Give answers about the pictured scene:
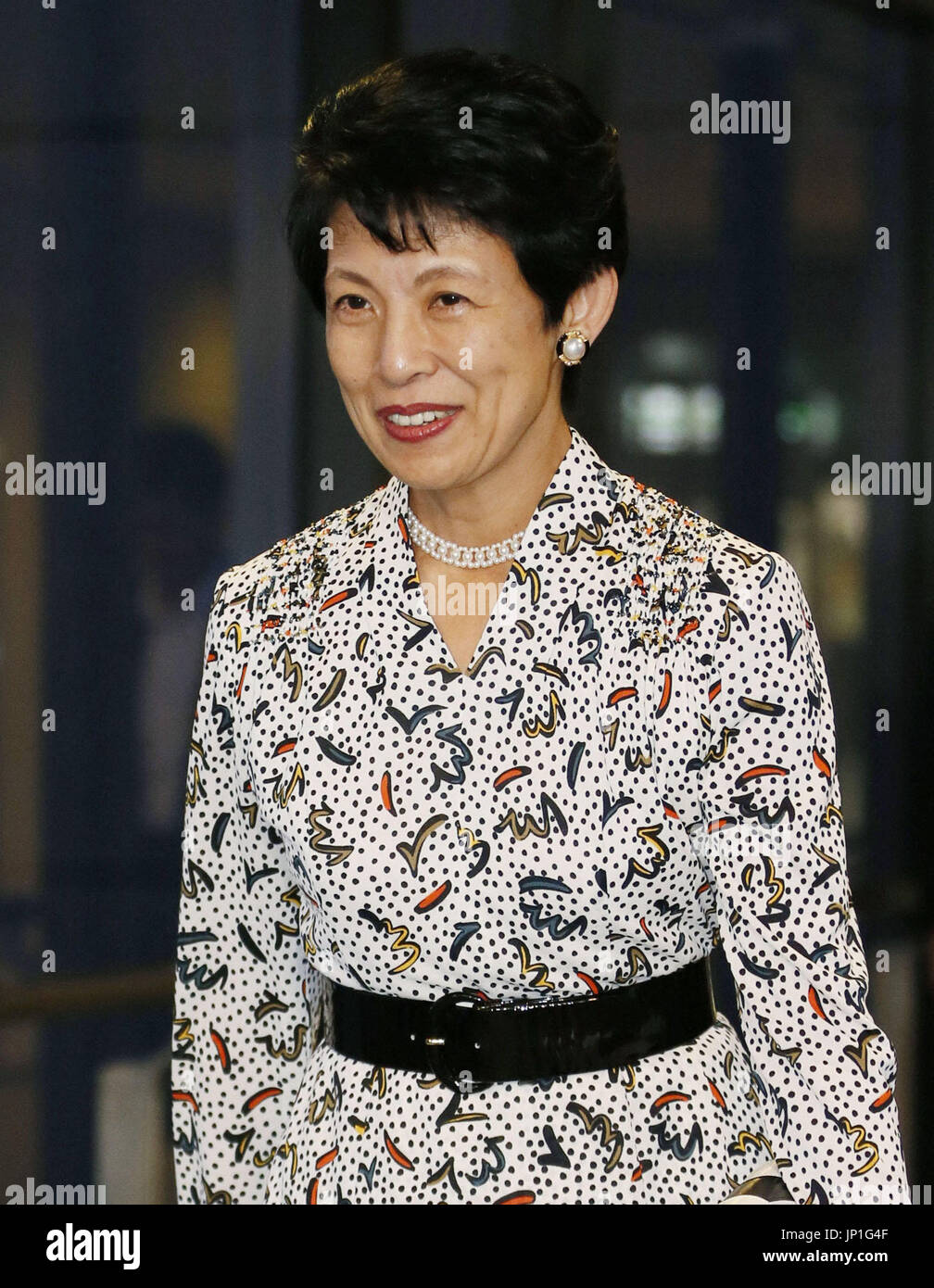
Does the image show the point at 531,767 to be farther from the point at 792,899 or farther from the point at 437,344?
the point at 437,344

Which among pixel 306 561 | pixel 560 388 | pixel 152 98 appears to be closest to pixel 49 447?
pixel 152 98

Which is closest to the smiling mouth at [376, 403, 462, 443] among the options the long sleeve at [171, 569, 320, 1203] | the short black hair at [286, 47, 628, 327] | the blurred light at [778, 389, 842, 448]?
the short black hair at [286, 47, 628, 327]

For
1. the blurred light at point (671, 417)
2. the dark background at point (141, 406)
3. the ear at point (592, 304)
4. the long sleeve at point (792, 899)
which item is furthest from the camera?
the blurred light at point (671, 417)

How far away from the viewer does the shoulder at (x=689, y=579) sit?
3.84ft

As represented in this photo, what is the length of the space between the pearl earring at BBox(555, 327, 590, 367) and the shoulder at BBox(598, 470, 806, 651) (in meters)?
0.14

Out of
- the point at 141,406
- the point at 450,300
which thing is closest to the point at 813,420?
the point at 141,406

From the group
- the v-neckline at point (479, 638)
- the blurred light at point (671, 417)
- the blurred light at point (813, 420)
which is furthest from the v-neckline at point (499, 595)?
the blurred light at point (813, 420)

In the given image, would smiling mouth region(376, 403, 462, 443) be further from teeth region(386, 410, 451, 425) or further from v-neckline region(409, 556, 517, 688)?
v-neckline region(409, 556, 517, 688)

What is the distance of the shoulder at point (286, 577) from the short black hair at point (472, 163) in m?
0.24

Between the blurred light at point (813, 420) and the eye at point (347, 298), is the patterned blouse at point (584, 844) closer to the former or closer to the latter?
the eye at point (347, 298)

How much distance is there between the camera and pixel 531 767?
3.94 ft

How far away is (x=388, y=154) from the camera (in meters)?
1.18

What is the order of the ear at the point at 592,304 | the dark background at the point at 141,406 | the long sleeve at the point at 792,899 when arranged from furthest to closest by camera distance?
1. the dark background at the point at 141,406
2. the ear at the point at 592,304
3. the long sleeve at the point at 792,899

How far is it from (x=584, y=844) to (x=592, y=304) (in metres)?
0.45
